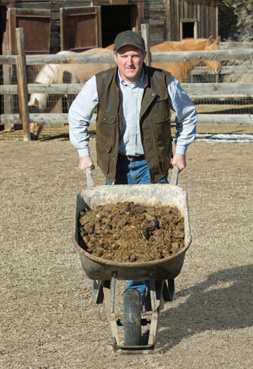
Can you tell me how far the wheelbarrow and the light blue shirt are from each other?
0.98ft

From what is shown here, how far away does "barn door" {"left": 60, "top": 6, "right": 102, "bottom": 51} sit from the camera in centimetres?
1480

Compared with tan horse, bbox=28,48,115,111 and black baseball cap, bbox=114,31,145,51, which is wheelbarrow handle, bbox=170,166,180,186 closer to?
black baseball cap, bbox=114,31,145,51

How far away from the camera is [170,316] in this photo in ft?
14.2

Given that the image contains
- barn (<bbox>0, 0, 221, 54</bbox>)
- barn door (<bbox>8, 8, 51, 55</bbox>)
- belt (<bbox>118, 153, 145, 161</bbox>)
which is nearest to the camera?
belt (<bbox>118, 153, 145, 161</bbox>)

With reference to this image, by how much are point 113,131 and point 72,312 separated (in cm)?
129

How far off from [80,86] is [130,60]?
8.49m

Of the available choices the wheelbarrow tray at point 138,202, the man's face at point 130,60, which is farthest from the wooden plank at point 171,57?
the wheelbarrow tray at point 138,202

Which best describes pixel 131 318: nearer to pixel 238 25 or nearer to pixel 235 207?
pixel 235 207

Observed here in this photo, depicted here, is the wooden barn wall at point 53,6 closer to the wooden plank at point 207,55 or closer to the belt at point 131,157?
the wooden plank at point 207,55

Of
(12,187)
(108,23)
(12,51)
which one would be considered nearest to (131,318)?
(12,187)

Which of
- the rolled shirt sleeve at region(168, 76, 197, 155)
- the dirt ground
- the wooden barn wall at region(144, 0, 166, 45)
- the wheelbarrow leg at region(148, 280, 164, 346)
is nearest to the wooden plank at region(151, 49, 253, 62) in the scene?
the dirt ground

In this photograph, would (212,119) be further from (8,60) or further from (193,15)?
(193,15)

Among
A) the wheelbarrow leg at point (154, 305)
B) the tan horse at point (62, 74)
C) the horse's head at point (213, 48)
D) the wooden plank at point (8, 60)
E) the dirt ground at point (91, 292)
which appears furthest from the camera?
the horse's head at point (213, 48)

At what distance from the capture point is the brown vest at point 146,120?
405cm
